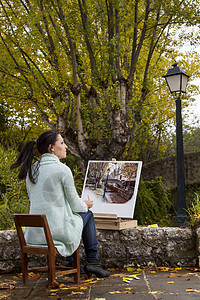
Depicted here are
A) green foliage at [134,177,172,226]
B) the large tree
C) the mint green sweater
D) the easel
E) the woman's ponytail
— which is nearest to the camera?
the mint green sweater

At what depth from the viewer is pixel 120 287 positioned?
3672 mm

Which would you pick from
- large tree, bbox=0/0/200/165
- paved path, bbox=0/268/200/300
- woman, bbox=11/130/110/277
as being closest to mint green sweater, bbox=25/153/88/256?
woman, bbox=11/130/110/277

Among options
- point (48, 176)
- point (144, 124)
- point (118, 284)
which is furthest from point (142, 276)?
point (144, 124)

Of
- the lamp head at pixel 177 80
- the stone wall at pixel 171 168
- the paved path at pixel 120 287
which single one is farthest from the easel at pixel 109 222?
the stone wall at pixel 171 168

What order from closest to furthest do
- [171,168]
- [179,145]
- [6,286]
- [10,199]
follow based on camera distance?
1. [6,286]
2. [179,145]
3. [10,199]
4. [171,168]

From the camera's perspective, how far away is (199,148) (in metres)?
14.8

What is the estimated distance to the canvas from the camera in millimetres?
4820

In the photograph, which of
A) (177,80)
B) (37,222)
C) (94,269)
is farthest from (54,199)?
(177,80)

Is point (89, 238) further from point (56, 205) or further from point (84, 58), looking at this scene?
point (84, 58)

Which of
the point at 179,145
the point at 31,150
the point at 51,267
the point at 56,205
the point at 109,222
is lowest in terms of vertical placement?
the point at 51,267

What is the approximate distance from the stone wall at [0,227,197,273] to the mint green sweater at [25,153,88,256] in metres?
1.10

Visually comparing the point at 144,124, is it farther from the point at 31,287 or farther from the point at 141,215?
the point at 31,287

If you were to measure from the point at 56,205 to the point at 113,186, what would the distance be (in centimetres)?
151

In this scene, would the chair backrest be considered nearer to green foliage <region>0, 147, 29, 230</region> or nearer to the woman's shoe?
the woman's shoe
